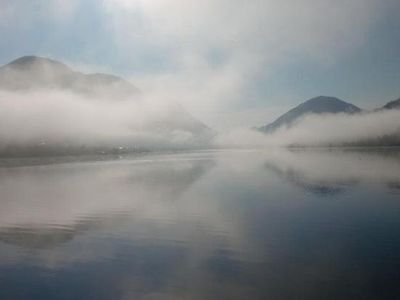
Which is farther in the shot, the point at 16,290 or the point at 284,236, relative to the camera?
the point at 284,236

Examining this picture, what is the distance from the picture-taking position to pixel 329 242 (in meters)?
29.8

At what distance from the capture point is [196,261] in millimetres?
25312

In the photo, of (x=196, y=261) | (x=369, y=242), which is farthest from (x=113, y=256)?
(x=369, y=242)

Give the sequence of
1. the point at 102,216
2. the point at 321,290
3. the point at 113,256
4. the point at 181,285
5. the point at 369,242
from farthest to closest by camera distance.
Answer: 1. the point at 102,216
2. the point at 369,242
3. the point at 113,256
4. the point at 181,285
5. the point at 321,290

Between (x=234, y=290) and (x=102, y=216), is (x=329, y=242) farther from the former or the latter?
(x=102, y=216)

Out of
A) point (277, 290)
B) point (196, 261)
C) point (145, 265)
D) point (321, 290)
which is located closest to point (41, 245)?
point (145, 265)

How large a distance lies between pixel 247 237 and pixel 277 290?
37.4 feet

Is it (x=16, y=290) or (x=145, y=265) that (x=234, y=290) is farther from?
(x=16, y=290)

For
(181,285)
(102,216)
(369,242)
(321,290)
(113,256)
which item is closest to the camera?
(321,290)

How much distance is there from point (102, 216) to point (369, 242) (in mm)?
31194

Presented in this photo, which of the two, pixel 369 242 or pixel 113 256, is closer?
pixel 113 256

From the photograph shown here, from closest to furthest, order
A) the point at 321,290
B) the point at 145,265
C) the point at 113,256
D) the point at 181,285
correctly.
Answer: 1. the point at 321,290
2. the point at 181,285
3. the point at 145,265
4. the point at 113,256

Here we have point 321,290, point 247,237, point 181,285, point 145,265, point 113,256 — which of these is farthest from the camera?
point 247,237

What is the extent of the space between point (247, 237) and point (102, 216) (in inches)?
847
